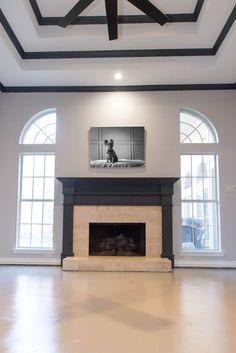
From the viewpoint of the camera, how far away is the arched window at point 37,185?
6.48m

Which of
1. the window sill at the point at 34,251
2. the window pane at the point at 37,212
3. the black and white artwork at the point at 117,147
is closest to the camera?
the window sill at the point at 34,251

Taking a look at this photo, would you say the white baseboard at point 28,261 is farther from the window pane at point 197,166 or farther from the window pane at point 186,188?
the window pane at point 197,166

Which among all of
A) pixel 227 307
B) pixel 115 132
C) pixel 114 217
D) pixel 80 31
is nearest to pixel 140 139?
pixel 115 132

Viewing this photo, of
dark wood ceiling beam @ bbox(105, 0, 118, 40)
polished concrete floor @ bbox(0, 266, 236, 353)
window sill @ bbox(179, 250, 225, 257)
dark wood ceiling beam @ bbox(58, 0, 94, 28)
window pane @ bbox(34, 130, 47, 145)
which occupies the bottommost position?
polished concrete floor @ bbox(0, 266, 236, 353)

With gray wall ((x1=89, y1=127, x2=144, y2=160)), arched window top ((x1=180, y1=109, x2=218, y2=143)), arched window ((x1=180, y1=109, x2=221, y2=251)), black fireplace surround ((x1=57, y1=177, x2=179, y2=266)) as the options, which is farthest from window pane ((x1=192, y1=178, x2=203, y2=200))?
gray wall ((x1=89, y1=127, x2=144, y2=160))

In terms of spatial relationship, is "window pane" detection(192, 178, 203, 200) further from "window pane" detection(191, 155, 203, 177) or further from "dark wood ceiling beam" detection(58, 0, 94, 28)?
"dark wood ceiling beam" detection(58, 0, 94, 28)

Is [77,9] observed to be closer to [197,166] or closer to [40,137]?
[40,137]

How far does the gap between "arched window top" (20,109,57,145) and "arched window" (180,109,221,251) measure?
2805 millimetres

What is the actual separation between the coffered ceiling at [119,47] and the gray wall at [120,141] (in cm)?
93

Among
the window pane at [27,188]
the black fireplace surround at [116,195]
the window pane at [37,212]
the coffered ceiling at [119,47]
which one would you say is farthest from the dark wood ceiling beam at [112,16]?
the window pane at [37,212]

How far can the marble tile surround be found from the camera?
6.27 metres

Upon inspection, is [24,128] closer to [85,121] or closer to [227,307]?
[85,121]

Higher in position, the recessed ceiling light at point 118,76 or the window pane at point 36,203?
the recessed ceiling light at point 118,76

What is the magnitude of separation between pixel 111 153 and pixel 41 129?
5.53 ft
